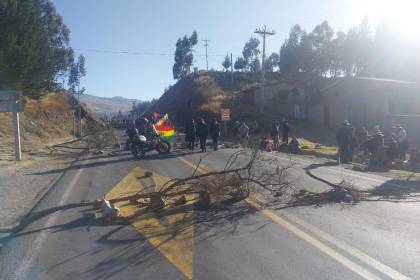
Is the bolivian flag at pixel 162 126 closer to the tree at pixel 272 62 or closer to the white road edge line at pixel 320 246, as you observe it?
the white road edge line at pixel 320 246

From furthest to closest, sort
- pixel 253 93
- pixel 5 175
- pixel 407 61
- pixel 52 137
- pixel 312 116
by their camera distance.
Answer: pixel 407 61 → pixel 253 93 → pixel 312 116 → pixel 52 137 → pixel 5 175

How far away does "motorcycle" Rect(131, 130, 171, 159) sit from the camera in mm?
20969

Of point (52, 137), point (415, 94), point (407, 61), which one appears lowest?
point (52, 137)

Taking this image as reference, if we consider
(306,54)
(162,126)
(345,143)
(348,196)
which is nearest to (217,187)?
(348,196)

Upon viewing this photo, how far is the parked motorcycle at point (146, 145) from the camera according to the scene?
2097 cm

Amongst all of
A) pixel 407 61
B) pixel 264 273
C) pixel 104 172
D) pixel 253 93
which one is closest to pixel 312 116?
pixel 253 93

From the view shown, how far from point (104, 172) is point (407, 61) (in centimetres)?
7388

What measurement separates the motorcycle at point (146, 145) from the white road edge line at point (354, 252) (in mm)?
13510

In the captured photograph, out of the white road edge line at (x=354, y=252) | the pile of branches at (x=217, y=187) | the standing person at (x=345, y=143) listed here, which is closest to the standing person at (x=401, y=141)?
the standing person at (x=345, y=143)

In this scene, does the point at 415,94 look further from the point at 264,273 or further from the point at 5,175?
the point at 264,273

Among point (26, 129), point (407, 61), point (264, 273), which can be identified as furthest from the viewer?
point (407, 61)

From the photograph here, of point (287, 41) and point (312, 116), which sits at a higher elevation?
point (287, 41)

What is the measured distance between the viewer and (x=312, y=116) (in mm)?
54656

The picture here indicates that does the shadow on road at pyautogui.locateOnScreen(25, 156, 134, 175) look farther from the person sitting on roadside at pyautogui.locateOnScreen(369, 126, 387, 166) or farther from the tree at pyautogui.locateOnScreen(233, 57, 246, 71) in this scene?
the tree at pyautogui.locateOnScreen(233, 57, 246, 71)
